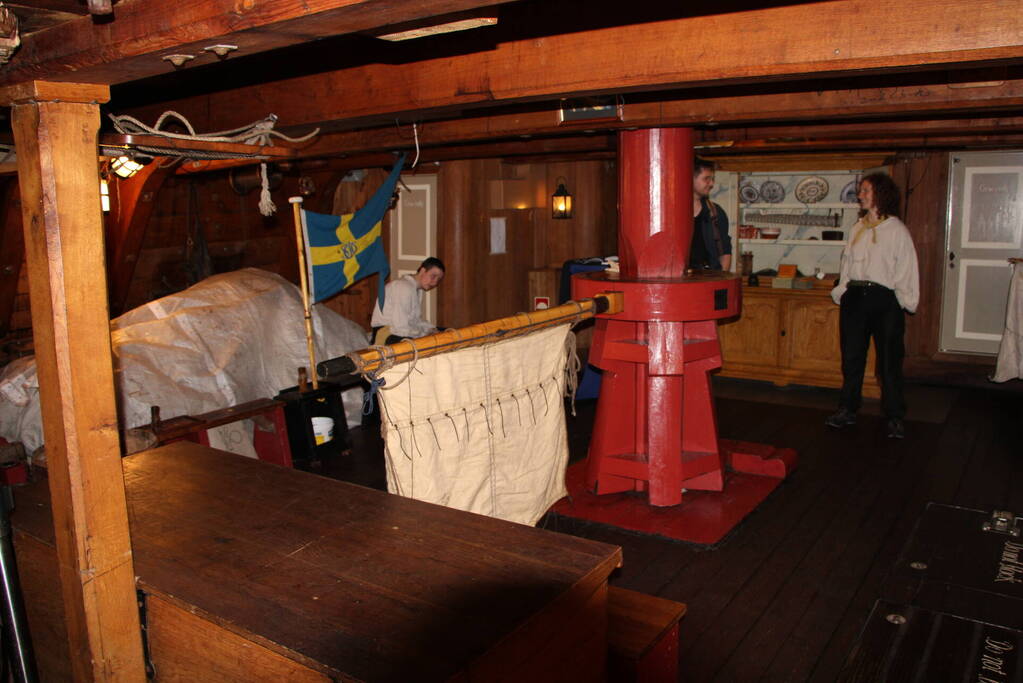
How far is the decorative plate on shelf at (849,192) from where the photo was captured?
7762 mm

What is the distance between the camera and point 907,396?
736cm

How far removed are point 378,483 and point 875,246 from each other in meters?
3.90

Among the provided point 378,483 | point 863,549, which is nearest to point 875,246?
point 863,549

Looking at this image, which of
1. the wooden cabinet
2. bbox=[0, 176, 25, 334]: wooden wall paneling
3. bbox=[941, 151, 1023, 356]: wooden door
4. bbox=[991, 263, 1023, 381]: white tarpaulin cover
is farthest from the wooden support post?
bbox=[941, 151, 1023, 356]: wooden door

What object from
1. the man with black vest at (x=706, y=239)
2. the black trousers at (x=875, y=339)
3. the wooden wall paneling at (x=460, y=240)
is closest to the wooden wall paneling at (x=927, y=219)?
the black trousers at (x=875, y=339)

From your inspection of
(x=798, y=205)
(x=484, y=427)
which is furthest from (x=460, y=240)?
(x=484, y=427)

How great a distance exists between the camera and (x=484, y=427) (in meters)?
3.08

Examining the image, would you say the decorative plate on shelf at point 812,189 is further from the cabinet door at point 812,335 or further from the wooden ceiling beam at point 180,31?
the wooden ceiling beam at point 180,31

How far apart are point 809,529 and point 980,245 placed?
4416 millimetres

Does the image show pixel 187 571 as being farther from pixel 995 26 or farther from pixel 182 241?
pixel 182 241

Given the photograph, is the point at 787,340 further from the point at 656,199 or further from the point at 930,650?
the point at 930,650

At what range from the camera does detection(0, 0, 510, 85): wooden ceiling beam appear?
4.43ft

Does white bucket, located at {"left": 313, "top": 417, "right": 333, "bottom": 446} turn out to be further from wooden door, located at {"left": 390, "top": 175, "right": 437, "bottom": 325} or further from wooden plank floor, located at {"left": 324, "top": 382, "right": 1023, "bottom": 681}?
wooden door, located at {"left": 390, "top": 175, "right": 437, "bottom": 325}

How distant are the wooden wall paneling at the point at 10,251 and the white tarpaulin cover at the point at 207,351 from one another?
89 centimetres
